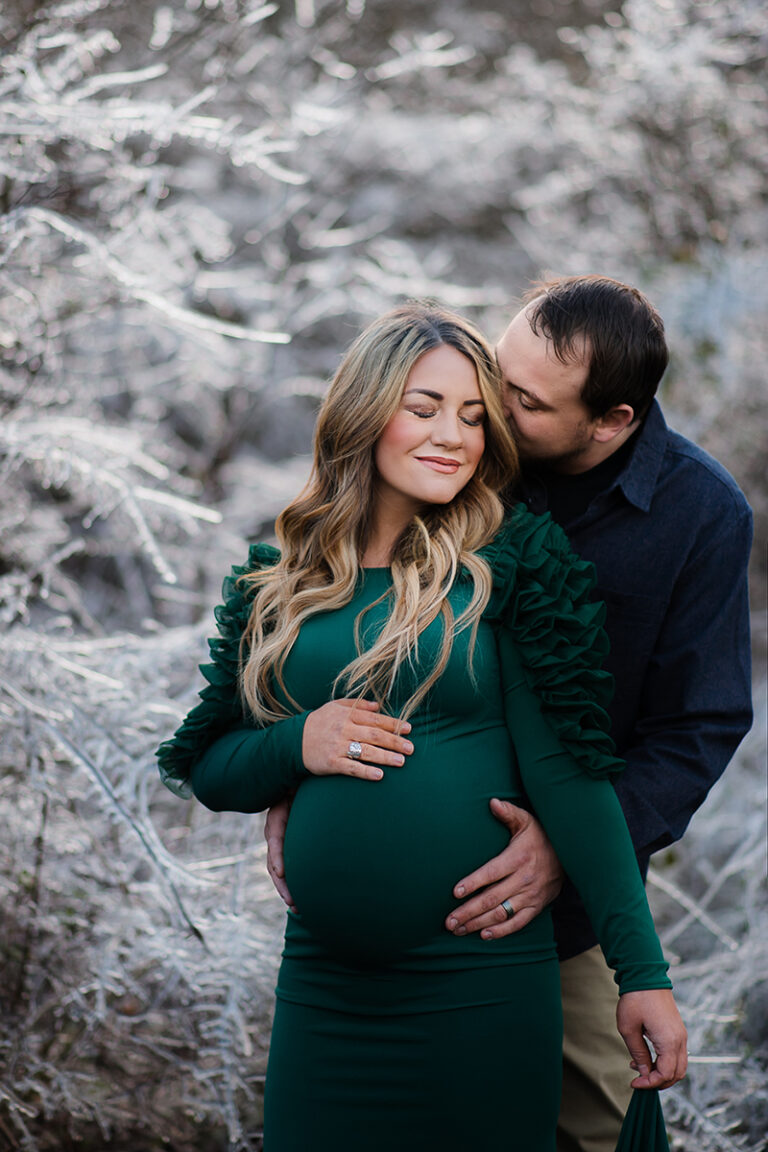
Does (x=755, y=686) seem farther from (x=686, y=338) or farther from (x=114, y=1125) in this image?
(x=114, y=1125)

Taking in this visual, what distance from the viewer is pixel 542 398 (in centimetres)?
193

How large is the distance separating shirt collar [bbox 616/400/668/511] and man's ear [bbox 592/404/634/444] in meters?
0.05

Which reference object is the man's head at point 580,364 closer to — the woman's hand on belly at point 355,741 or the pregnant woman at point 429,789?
the pregnant woman at point 429,789

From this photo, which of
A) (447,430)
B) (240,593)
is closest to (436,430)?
(447,430)

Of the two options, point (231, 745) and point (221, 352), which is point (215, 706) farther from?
point (221, 352)

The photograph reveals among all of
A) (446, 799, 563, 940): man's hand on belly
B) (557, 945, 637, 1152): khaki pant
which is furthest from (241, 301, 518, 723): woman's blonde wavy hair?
(557, 945, 637, 1152): khaki pant

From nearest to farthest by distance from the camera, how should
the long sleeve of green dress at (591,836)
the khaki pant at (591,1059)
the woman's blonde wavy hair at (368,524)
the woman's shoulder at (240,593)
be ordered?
the long sleeve of green dress at (591,836), the woman's blonde wavy hair at (368,524), the woman's shoulder at (240,593), the khaki pant at (591,1059)

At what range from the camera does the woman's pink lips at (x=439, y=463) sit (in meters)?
1.91

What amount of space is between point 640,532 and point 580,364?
36cm

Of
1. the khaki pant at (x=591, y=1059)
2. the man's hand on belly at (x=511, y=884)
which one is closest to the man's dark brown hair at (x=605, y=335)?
the man's hand on belly at (x=511, y=884)

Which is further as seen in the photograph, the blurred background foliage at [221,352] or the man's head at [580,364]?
the blurred background foliage at [221,352]

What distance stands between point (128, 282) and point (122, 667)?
3.63 feet

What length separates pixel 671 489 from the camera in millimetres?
2010

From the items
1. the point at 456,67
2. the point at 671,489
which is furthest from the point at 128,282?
the point at 456,67
